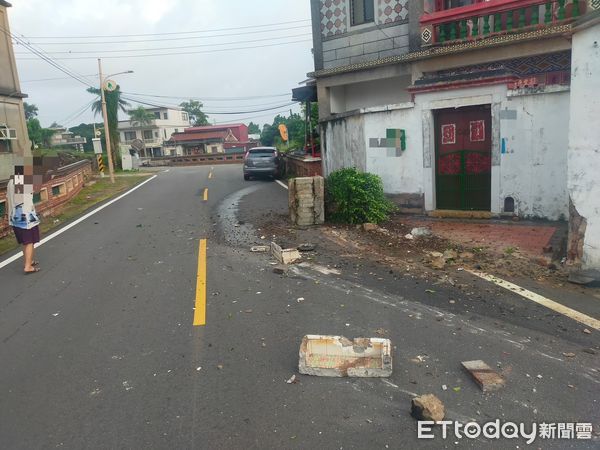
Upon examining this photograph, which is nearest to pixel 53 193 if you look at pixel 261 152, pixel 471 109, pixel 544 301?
pixel 261 152

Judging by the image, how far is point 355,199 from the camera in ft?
33.8

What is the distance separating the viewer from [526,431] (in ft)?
10.7

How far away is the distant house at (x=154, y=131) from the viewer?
7662 centimetres

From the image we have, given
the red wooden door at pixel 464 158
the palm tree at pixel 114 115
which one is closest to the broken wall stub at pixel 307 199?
the red wooden door at pixel 464 158

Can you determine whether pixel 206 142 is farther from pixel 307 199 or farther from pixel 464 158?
pixel 464 158

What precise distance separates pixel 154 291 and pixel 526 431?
4699 mm

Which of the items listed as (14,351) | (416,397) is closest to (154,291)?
(14,351)

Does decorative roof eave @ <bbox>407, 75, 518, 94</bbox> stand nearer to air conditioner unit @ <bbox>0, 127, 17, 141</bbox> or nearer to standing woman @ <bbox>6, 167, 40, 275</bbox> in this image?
standing woman @ <bbox>6, 167, 40, 275</bbox>

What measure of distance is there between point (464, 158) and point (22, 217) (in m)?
8.49

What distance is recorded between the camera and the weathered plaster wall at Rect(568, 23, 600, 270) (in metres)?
5.98

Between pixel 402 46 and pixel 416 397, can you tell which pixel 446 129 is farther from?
pixel 416 397

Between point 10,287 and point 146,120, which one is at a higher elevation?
point 146,120

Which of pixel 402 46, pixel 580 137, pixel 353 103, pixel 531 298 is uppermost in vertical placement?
pixel 402 46

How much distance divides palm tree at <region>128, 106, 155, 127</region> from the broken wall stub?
72.0m
